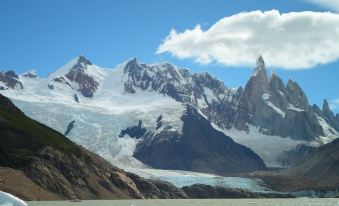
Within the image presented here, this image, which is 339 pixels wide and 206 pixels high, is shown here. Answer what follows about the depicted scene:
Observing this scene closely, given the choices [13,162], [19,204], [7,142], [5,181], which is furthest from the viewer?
[7,142]

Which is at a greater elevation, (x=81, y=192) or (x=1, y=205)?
(x=81, y=192)

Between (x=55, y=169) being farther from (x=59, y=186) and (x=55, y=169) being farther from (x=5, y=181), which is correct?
(x=5, y=181)

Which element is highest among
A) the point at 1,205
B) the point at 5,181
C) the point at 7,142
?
the point at 7,142

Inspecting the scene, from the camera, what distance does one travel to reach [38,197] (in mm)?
171125

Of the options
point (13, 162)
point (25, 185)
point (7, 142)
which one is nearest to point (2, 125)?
point (7, 142)

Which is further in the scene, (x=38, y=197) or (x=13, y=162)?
(x=13, y=162)

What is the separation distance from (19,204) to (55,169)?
153 metres

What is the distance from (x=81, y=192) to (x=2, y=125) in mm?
31796

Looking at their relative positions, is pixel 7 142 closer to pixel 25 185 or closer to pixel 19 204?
pixel 25 185

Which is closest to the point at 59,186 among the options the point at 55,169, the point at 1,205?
the point at 55,169

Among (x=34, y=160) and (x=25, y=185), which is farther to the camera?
(x=34, y=160)

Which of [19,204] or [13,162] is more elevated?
[13,162]

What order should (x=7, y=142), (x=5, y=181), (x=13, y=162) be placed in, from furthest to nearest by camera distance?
(x=7, y=142) → (x=13, y=162) → (x=5, y=181)

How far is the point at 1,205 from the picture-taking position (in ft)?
151
